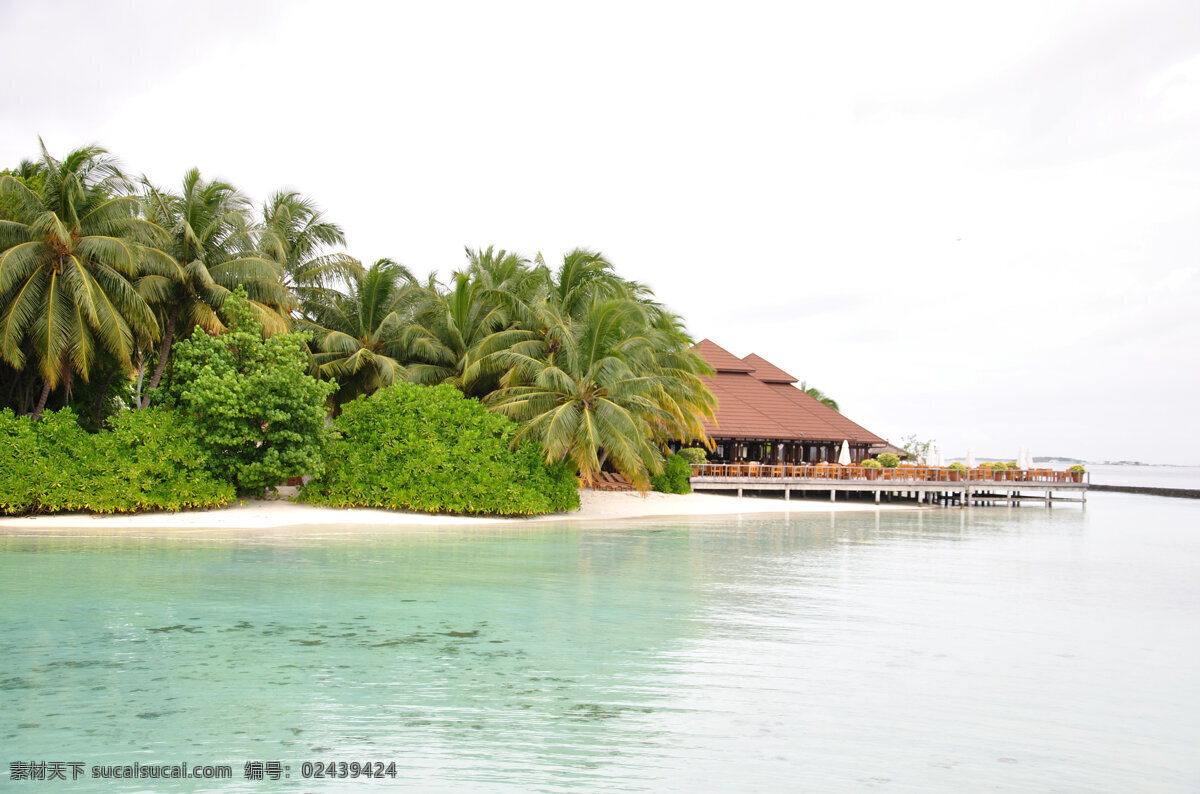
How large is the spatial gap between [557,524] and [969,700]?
1425 centimetres

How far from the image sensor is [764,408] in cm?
3316

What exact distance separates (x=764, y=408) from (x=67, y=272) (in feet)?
76.3

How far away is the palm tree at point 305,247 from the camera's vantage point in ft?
76.4

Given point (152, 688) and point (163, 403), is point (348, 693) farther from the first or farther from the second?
point (163, 403)

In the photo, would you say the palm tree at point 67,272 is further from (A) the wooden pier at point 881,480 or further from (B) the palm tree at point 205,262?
(A) the wooden pier at point 881,480

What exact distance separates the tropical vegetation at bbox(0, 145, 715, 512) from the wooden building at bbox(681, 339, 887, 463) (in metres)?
5.61

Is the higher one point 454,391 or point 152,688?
point 454,391

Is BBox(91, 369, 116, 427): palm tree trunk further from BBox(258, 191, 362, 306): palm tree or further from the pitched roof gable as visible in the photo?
the pitched roof gable

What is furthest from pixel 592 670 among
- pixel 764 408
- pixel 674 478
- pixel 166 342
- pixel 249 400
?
pixel 764 408

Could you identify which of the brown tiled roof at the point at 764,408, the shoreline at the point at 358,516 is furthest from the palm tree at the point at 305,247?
the brown tiled roof at the point at 764,408

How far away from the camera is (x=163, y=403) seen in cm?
1875

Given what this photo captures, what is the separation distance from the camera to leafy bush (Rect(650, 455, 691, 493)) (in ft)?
88.0

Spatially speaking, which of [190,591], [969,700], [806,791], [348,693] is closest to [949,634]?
[969,700]

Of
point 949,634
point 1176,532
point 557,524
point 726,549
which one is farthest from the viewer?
point 1176,532
